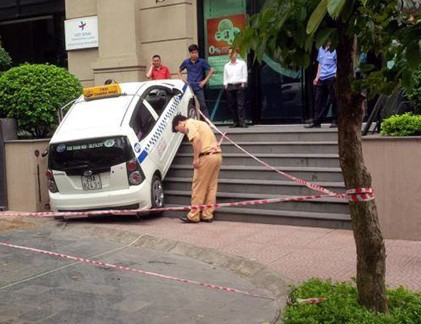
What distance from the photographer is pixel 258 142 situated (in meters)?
11.5

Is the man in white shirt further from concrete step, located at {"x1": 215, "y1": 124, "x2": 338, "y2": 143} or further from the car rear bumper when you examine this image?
the car rear bumper

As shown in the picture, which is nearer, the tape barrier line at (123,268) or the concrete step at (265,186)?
the tape barrier line at (123,268)

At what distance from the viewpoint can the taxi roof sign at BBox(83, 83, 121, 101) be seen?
10914mm

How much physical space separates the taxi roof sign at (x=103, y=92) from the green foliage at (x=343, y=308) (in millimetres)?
6128

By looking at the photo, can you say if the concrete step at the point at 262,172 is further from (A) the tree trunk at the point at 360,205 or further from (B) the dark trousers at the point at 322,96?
(A) the tree trunk at the point at 360,205

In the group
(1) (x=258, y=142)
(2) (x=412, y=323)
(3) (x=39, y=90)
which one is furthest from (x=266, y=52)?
(3) (x=39, y=90)

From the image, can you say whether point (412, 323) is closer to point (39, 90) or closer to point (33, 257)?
point (33, 257)

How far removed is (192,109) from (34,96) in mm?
3006

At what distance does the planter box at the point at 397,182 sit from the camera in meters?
8.29

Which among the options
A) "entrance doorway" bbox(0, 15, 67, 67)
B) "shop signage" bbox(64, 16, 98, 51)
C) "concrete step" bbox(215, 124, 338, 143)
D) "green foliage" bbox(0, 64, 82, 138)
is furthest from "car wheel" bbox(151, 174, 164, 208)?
"entrance doorway" bbox(0, 15, 67, 67)

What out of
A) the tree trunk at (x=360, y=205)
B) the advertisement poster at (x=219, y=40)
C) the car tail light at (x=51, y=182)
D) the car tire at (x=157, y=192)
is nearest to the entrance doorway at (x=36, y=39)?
the advertisement poster at (x=219, y=40)

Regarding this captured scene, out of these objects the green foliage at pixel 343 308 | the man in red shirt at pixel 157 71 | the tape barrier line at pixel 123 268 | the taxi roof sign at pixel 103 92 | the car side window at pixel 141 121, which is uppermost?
the man in red shirt at pixel 157 71

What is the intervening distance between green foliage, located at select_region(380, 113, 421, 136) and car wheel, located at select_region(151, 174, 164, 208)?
376 cm

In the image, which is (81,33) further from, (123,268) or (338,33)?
(338,33)
